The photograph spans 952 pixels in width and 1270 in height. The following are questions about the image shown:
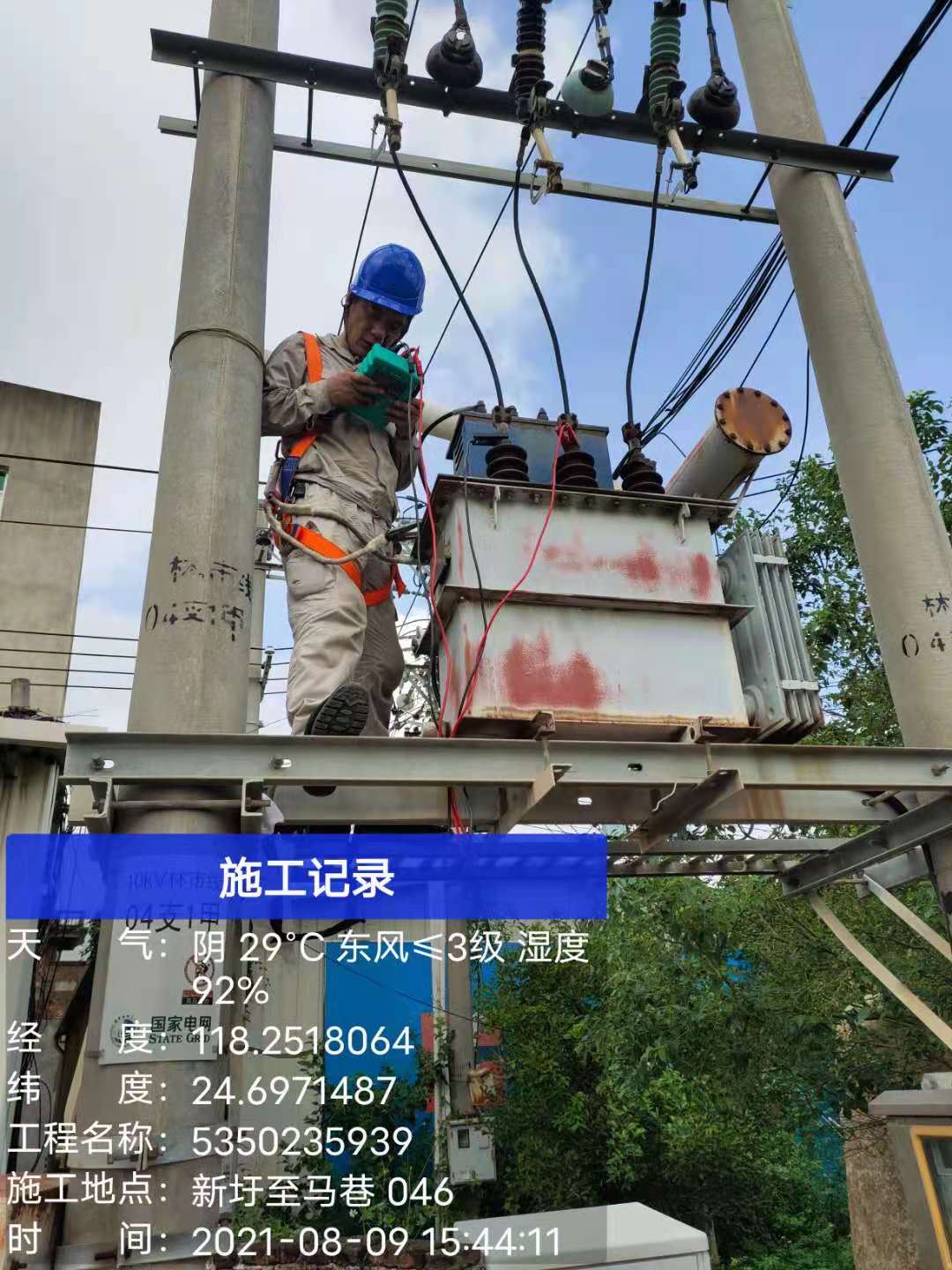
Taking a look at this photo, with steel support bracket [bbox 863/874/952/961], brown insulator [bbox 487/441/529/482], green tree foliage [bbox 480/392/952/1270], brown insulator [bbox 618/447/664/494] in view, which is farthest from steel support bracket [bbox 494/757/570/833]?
green tree foliage [bbox 480/392/952/1270]

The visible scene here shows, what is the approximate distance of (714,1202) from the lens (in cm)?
880

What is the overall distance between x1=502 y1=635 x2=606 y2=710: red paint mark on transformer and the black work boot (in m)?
0.61

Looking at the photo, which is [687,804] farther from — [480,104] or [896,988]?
[480,104]

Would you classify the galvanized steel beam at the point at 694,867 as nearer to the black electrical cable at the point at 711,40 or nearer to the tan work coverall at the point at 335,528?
the tan work coverall at the point at 335,528

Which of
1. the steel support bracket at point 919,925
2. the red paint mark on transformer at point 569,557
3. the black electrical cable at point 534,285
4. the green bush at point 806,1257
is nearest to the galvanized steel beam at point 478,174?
the black electrical cable at point 534,285

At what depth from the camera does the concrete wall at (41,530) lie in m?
9.26

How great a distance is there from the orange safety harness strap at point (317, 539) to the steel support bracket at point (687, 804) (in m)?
1.42

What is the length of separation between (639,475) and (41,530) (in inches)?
306

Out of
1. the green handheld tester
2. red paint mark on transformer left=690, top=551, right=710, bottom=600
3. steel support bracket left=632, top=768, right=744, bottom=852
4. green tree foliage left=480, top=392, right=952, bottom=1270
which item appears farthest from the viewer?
green tree foliage left=480, top=392, right=952, bottom=1270

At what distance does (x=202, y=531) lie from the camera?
335cm

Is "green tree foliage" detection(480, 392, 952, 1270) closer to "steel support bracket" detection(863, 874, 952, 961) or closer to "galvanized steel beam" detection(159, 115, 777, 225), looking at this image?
"steel support bracket" detection(863, 874, 952, 961)

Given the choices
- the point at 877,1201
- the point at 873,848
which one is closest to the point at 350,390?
the point at 873,848

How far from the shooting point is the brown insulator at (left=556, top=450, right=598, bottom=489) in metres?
4.05

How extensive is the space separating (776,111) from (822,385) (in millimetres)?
1819
